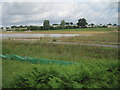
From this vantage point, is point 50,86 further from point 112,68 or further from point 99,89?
point 112,68

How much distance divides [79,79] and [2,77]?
2.73 metres

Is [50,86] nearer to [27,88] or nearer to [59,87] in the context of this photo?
[59,87]

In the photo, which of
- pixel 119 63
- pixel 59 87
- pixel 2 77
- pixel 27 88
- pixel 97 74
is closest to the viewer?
pixel 59 87

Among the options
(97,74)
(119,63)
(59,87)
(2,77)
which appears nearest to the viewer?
(59,87)

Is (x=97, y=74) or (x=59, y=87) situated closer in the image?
(x=59, y=87)

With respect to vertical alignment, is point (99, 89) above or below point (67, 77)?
below

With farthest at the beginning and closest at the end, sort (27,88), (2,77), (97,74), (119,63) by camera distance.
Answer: (119,63) < (2,77) < (97,74) < (27,88)

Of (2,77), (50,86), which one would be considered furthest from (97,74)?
(2,77)

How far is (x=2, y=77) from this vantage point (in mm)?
4828

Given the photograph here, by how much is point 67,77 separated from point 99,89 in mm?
967

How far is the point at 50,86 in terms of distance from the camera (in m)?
3.80

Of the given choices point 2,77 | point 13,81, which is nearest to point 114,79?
point 13,81

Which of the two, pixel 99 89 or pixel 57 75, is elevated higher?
pixel 57 75

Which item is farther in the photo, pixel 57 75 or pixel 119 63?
pixel 119 63
